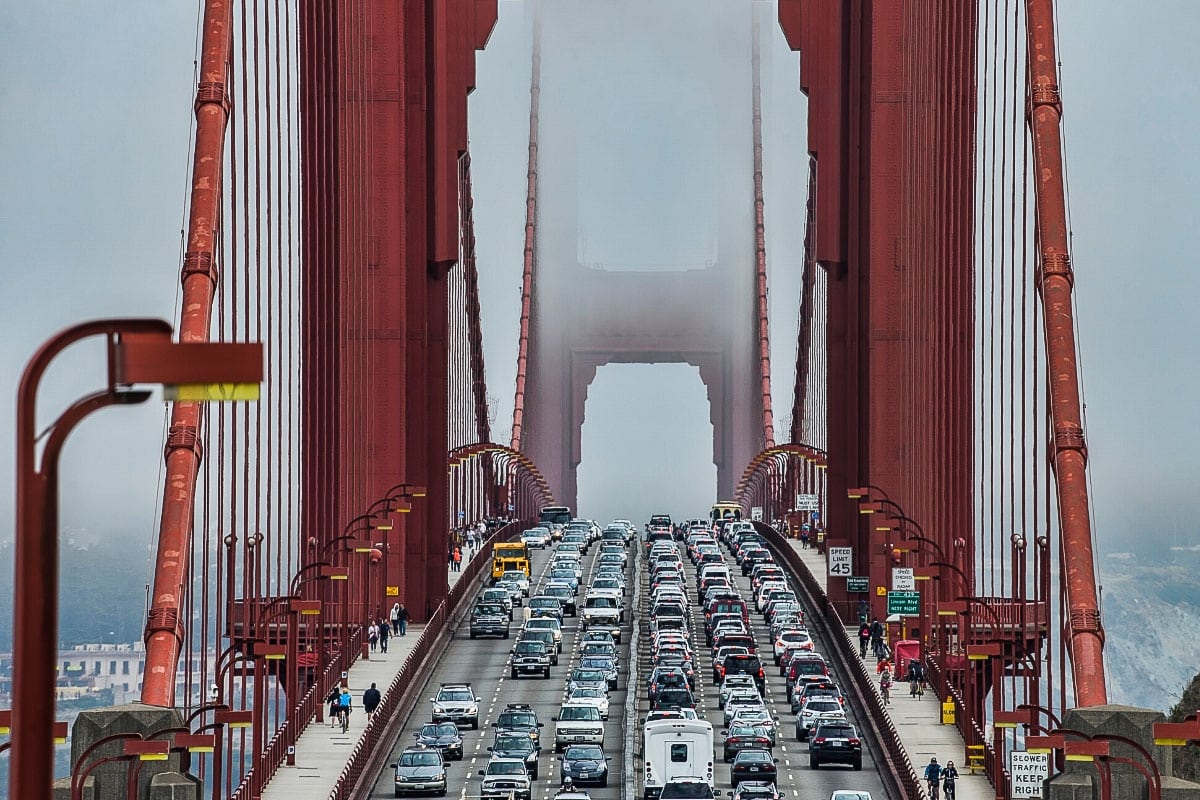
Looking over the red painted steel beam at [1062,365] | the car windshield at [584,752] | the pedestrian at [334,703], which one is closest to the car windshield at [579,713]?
the car windshield at [584,752]

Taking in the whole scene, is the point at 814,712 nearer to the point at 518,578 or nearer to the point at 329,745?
the point at 329,745

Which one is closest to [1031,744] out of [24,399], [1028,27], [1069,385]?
[1069,385]

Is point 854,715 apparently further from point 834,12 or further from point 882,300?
point 834,12

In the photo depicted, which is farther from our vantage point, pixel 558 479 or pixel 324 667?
pixel 558 479

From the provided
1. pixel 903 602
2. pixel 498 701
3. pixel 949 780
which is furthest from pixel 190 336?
pixel 903 602

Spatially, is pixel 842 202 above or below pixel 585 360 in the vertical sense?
below

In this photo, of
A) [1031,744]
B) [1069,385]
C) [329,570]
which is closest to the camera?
[1031,744]
